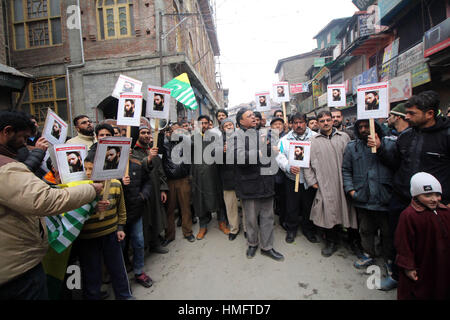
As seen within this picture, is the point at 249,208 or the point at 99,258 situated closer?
the point at 99,258

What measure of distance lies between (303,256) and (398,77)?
39.8ft

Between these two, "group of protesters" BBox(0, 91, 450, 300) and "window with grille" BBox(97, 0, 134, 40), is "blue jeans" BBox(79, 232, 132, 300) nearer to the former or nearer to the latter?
"group of protesters" BBox(0, 91, 450, 300)

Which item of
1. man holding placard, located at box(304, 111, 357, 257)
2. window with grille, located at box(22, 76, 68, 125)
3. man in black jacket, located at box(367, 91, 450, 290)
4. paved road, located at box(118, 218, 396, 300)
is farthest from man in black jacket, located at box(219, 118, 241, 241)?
window with grille, located at box(22, 76, 68, 125)

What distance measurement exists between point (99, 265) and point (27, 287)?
803 mm

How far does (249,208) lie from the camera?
3348 millimetres

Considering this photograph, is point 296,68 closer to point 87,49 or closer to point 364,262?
point 87,49

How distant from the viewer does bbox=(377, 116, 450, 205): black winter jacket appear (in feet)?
7.27

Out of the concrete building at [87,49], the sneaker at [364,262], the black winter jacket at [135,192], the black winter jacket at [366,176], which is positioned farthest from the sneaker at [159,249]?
the concrete building at [87,49]

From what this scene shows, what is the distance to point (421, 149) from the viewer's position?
2.32m

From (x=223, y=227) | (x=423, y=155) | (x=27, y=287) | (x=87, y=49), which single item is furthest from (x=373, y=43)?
(x=27, y=287)

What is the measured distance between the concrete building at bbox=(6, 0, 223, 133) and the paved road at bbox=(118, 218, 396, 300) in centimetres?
727

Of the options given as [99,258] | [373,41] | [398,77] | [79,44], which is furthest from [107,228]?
[373,41]
